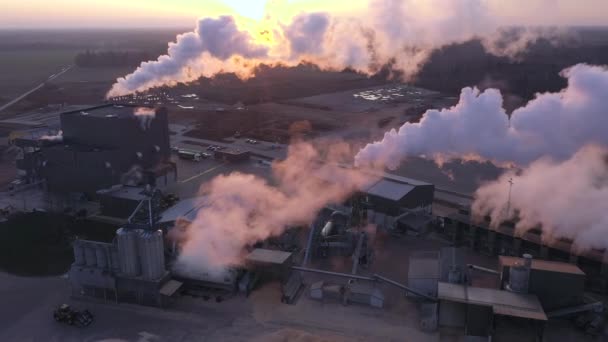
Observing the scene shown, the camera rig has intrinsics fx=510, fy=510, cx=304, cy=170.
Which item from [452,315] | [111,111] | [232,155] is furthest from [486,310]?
[111,111]

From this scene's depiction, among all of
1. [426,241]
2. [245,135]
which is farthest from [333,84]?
[426,241]

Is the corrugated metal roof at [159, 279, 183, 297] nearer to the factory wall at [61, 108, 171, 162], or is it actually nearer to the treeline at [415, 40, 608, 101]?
the factory wall at [61, 108, 171, 162]

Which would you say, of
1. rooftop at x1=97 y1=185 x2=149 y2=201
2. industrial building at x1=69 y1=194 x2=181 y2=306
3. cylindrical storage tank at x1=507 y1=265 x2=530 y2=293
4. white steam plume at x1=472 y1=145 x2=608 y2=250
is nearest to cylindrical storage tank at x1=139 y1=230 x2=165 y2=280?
industrial building at x1=69 y1=194 x2=181 y2=306

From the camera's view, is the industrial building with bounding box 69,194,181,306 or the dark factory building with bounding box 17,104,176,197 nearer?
the industrial building with bounding box 69,194,181,306

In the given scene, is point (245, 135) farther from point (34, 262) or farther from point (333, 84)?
point (333, 84)

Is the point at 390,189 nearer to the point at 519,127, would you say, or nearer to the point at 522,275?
the point at 519,127
